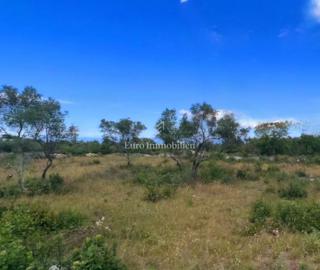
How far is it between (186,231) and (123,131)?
19737mm

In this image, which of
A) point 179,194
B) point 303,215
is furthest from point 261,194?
point 303,215

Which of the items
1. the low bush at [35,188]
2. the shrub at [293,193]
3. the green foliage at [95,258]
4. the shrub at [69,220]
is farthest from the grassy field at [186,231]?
the green foliage at [95,258]

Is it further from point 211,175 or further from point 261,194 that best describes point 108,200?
point 211,175

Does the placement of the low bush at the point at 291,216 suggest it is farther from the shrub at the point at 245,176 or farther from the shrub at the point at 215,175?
the shrub at the point at 245,176

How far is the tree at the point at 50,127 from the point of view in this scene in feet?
56.0

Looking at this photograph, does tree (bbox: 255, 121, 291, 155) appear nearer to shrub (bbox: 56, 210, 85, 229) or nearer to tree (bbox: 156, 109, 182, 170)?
tree (bbox: 156, 109, 182, 170)

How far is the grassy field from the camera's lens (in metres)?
6.00

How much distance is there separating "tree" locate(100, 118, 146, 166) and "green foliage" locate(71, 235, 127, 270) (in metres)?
22.3

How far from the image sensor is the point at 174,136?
19.7m

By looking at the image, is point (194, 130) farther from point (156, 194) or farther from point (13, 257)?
point (13, 257)

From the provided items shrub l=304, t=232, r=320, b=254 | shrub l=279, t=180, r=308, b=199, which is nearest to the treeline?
shrub l=279, t=180, r=308, b=199

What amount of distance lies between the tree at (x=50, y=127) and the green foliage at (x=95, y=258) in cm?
1310

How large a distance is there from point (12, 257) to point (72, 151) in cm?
3427

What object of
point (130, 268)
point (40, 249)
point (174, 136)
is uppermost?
point (174, 136)
